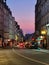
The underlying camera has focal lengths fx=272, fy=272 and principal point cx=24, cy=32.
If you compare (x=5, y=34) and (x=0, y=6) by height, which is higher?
(x=0, y=6)

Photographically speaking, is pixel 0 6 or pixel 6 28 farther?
pixel 6 28

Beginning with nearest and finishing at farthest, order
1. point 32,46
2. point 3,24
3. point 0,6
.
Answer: point 32,46 → point 0,6 → point 3,24

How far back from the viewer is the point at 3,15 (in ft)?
452

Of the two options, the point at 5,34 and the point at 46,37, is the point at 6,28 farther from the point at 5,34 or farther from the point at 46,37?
the point at 46,37

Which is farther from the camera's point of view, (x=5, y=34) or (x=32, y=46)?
(x=5, y=34)

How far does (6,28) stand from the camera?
472 feet

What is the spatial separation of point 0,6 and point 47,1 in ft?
178

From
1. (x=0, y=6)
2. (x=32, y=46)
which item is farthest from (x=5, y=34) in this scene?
(x=32, y=46)

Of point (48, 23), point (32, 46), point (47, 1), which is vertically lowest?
point (32, 46)

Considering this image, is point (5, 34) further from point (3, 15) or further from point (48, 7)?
point (48, 7)

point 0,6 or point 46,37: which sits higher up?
point 0,6

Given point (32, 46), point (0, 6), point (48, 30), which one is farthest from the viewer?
point (0, 6)

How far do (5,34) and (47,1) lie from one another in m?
67.7

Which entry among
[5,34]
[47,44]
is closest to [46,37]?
→ [47,44]
